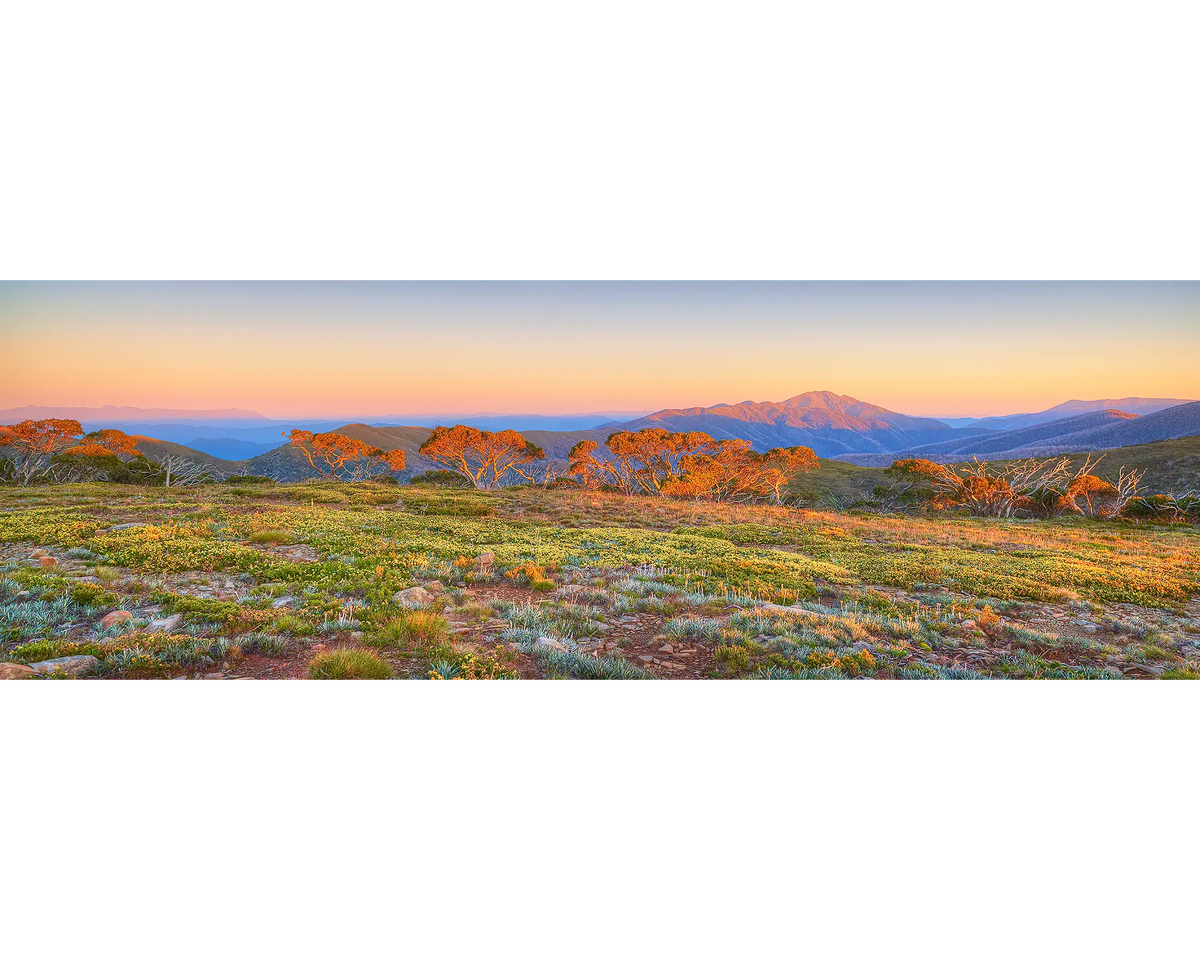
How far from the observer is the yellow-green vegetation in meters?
4.17

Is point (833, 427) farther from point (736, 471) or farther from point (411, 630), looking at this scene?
point (411, 630)

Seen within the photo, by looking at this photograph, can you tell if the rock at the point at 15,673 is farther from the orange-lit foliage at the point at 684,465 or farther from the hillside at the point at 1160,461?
the hillside at the point at 1160,461

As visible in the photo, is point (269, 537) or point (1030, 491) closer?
point (269, 537)

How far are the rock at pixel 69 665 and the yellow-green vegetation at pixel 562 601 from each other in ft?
0.37

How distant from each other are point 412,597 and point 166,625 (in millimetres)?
2274

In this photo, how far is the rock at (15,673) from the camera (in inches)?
133

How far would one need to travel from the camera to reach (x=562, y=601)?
583 cm

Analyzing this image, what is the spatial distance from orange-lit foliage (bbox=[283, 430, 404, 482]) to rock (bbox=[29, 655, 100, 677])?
62.7 ft

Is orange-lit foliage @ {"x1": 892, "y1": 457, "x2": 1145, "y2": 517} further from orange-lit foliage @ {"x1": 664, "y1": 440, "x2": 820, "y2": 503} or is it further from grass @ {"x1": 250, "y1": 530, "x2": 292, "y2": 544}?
grass @ {"x1": 250, "y1": 530, "x2": 292, "y2": 544}

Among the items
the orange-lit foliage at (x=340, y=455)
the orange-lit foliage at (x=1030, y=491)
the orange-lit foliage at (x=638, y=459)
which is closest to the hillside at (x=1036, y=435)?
the orange-lit foliage at (x=1030, y=491)

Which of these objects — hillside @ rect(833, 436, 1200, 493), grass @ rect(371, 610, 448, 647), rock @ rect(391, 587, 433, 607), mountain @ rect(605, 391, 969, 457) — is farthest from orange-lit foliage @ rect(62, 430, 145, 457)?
hillside @ rect(833, 436, 1200, 493)

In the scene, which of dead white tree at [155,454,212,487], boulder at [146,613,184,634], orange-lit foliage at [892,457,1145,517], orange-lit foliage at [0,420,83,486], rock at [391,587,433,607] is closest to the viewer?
boulder at [146,613,184,634]

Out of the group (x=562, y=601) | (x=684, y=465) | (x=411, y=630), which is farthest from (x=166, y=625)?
(x=684, y=465)
